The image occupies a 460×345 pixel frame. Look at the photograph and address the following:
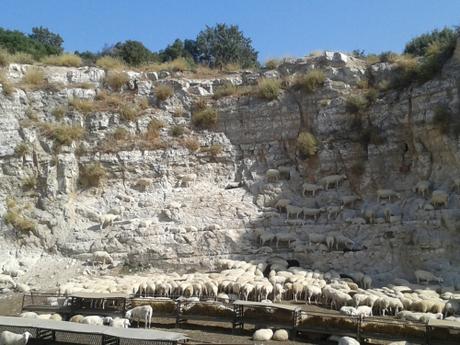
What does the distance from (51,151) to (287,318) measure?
1564 centimetres

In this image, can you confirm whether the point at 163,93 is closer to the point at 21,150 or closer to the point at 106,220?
the point at 21,150

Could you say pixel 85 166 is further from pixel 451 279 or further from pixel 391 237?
pixel 451 279

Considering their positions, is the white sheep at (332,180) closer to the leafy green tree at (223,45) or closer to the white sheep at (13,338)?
the white sheep at (13,338)

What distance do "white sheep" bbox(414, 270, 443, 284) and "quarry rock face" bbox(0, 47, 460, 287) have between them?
0.30 metres

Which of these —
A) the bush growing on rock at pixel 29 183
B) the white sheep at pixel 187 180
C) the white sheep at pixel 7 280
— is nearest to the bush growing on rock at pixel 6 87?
the bush growing on rock at pixel 29 183

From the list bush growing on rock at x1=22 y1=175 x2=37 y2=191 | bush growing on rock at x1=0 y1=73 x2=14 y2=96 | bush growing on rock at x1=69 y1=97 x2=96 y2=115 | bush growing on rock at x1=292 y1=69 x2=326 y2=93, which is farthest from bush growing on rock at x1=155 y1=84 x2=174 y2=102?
bush growing on rock at x1=22 y1=175 x2=37 y2=191

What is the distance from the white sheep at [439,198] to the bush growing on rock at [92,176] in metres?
14.4

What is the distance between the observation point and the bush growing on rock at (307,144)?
23156 millimetres

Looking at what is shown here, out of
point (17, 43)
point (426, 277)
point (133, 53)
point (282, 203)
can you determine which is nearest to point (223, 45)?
point (133, 53)

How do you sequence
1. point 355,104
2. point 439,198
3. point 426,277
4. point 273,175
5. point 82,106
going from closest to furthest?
1. point 426,277
2. point 439,198
3. point 355,104
4. point 273,175
5. point 82,106

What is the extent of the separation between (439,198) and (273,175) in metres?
7.20

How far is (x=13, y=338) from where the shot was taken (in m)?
11.3

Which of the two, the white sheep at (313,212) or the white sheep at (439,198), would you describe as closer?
the white sheep at (439,198)

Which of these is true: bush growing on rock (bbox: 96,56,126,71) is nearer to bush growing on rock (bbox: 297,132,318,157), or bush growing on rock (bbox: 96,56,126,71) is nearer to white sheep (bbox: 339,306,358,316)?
bush growing on rock (bbox: 297,132,318,157)
